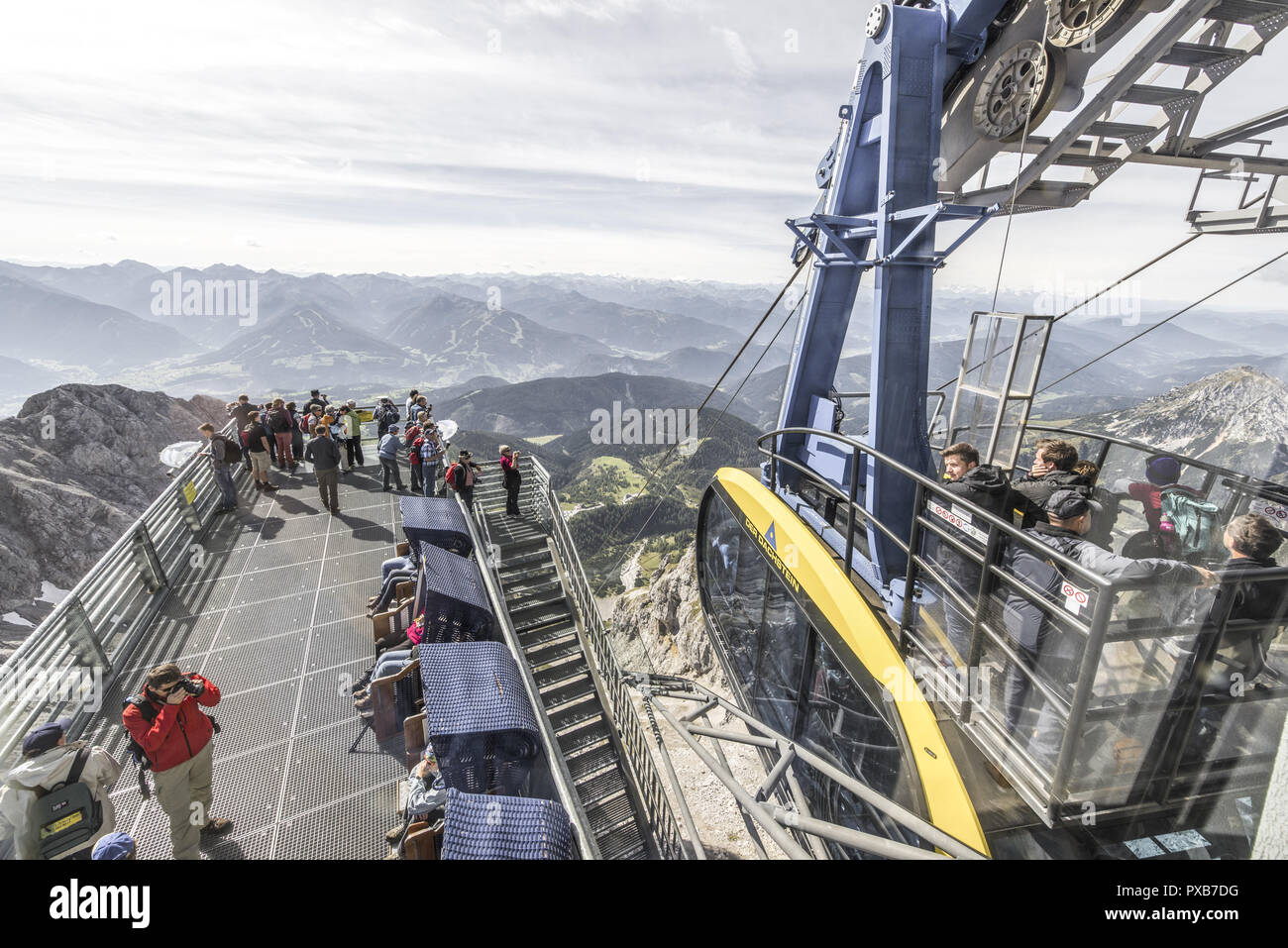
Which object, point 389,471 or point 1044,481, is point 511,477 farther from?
point 1044,481

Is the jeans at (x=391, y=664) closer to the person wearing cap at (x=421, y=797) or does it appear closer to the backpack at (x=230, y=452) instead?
the person wearing cap at (x=421, y=797)

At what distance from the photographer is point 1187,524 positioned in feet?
15.0

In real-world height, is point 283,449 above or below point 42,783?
below

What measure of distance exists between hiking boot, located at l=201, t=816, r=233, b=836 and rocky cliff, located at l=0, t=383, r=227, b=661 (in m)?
57.4

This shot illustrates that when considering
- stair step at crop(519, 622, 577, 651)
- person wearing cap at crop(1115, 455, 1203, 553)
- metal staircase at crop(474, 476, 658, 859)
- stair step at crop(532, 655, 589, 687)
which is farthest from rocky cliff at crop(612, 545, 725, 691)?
person wearing cap at crop(1115, 455, 1203, 553)

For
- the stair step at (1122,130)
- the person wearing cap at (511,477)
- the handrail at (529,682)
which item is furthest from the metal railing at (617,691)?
the stair step at (1122,130)

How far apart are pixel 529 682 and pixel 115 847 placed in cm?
465

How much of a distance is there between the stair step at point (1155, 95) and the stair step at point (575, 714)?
11377mm

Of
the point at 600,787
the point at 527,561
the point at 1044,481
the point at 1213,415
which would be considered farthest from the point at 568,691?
the point at 1213,415

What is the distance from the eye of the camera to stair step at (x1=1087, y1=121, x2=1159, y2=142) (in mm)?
6379

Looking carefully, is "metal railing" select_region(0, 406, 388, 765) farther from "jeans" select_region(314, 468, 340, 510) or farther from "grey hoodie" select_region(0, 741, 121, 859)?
"jeans" select_region(314, 468, 340, 510)
